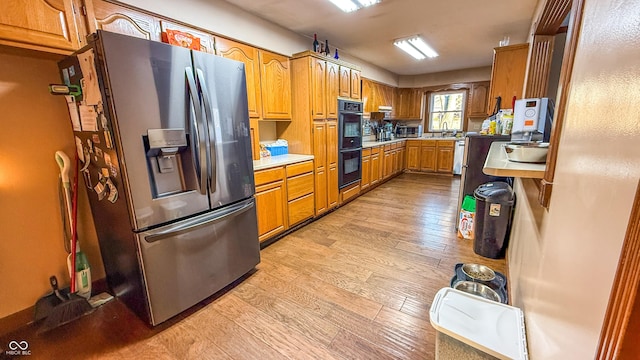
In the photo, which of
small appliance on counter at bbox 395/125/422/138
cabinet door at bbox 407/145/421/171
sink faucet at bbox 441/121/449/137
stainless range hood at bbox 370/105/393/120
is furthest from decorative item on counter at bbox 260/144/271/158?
sink faucet at bbox 441/121/449/137

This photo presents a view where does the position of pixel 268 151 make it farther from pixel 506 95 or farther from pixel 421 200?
pixel 506 95

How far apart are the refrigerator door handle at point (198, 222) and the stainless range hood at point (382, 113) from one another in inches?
162

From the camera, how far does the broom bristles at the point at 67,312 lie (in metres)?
1.56

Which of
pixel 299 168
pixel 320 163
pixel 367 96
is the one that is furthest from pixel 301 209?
pixel 367 96

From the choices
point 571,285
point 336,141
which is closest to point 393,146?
point 336,141

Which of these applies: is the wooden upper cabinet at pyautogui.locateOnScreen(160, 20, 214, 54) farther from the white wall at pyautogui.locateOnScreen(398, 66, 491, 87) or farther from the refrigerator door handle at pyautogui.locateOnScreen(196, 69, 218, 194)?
the white wall at pyautogui.locateOnScreen(398, 66, 491, 87)

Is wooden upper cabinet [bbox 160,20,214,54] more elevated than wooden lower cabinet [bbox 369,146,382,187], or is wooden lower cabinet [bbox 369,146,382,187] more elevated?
wooden upper cabinet [bbox 160,20,214,54]

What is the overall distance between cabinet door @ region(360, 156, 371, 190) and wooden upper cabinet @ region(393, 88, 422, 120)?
2544 mm

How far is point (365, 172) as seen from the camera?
445 centimetres

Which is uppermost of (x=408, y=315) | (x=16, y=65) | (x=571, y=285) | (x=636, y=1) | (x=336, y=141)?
(x=16, y=65)

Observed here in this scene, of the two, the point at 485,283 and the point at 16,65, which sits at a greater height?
the point at 16,65

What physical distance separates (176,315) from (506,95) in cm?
393

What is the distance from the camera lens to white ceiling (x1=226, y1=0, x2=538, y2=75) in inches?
100.0

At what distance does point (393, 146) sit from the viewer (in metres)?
5.48
